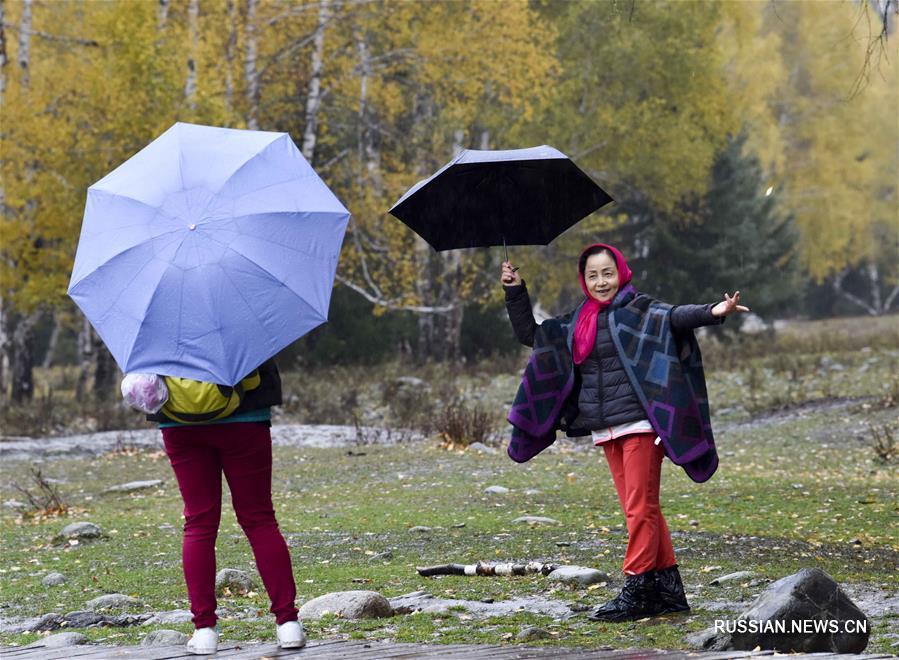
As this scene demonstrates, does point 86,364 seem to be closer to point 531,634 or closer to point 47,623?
point 47,623

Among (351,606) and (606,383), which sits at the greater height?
(606,383)

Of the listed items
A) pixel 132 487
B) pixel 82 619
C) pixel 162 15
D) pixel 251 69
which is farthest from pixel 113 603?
pixel 162 15

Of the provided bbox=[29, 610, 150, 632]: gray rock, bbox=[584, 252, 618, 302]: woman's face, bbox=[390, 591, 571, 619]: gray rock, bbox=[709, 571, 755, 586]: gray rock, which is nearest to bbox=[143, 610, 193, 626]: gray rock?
bbox=[29, 610, 150, 632]: gray rock

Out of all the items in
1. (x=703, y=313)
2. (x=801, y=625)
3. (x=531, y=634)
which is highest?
(x=703, y=313)

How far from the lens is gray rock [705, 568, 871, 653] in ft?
18.1

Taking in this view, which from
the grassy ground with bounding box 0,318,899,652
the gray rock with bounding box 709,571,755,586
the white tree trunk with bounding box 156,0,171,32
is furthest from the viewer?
the white tree trunk with bounding box 156,0,171,32

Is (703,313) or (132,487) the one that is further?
(132,487)

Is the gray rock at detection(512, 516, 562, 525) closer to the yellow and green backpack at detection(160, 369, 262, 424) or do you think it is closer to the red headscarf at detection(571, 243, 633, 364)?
the red headscarf at detection(571, 243, 633, 364)

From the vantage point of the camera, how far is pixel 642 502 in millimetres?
6613

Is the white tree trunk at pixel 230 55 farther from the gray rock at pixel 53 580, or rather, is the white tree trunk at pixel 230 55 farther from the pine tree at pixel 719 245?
the gray rock at pixel 53 580

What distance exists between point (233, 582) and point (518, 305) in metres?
2.76

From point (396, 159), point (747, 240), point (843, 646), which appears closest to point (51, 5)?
point (396, 159)

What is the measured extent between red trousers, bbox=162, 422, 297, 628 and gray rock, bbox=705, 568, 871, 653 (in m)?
1.86

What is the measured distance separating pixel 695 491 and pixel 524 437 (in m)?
6.44
